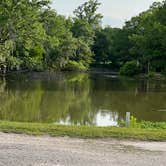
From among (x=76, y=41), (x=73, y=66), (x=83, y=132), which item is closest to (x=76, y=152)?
(x=83, y=132)

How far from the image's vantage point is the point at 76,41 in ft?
295

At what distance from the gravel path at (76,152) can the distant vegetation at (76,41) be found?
32977 mm

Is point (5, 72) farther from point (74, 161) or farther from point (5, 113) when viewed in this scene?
point (74, 161)

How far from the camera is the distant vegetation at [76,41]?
146ft

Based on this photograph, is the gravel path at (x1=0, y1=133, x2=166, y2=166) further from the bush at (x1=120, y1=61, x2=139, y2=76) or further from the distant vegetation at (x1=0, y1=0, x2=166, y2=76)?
the bush at (x1=120, y1=61, x2=139, y2=76)

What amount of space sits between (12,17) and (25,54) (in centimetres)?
1104

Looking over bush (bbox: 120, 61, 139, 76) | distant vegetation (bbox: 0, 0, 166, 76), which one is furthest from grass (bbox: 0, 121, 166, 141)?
bush (bbox: 120, 61, 139, 76)

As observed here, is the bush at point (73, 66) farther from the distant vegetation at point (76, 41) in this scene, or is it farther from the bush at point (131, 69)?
the bush at point (131, 69)

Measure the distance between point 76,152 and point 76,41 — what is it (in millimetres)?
81166

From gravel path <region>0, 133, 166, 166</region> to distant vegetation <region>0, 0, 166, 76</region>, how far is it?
33.0 metres

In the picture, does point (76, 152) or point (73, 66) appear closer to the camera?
point (76, 152)

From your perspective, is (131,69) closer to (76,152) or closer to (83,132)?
(83,132)

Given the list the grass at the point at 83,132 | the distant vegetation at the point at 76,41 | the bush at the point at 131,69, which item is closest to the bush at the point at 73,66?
the distant vegetation at the point at 76,41

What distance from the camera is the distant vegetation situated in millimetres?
44406
